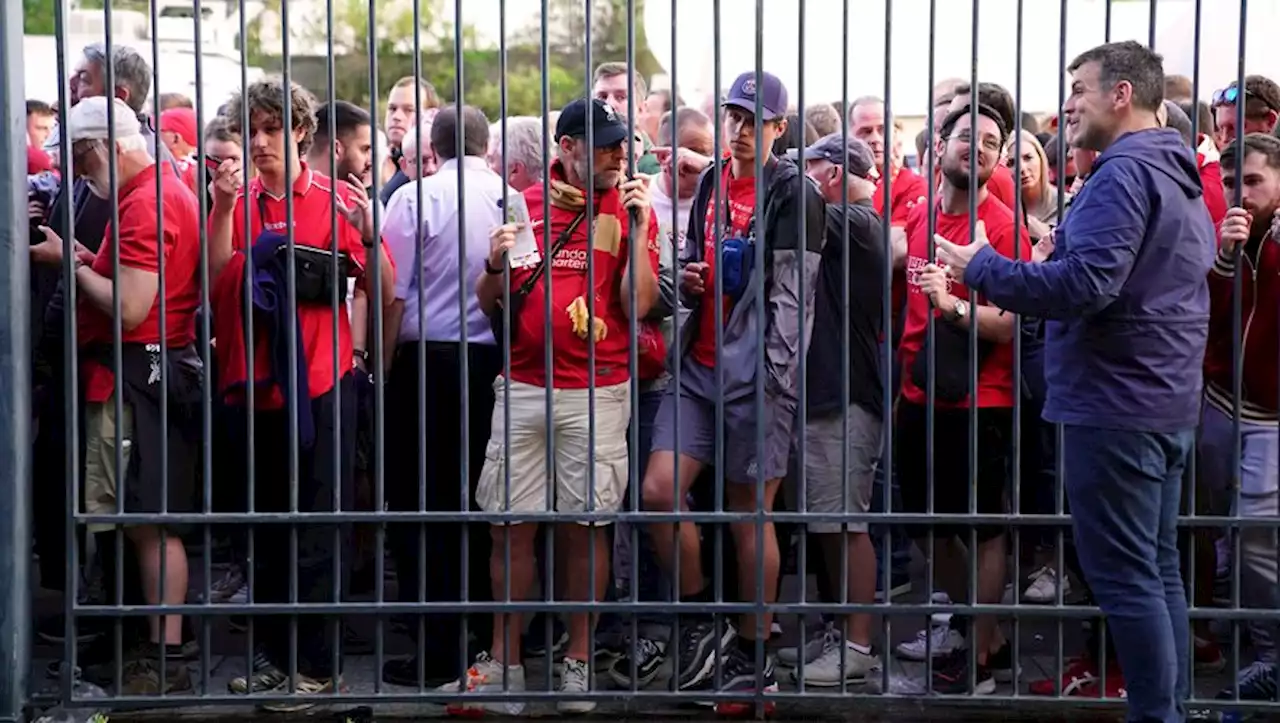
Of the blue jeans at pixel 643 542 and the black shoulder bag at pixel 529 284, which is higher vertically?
the black shoulder bag at pixel 529 284

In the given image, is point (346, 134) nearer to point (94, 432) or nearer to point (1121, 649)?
point (94, 432)

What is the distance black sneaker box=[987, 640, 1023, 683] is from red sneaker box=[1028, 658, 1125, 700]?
0.14m

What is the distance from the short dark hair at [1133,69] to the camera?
5.05 meters

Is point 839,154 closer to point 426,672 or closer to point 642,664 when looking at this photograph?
point 642,664

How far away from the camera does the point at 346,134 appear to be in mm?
7367

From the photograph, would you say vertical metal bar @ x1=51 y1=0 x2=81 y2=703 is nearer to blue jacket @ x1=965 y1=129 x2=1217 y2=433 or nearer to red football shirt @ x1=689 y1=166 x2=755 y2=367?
red football shirt @ x1=689 y1=166 x2=755 y2=367

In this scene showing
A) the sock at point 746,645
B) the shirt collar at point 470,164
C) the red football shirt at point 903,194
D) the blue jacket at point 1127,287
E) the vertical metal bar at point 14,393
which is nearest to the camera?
the blue jacket at point 1127,287

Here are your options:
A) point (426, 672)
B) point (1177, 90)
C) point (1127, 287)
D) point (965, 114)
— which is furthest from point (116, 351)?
point (1177, 90)

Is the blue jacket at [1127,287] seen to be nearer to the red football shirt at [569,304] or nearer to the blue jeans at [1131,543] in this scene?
the blue jeans at [1131,543]

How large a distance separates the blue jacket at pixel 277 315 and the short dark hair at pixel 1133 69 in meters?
2.53

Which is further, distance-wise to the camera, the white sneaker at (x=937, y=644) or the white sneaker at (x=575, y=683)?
the white sneaker at (x=937, y=644)

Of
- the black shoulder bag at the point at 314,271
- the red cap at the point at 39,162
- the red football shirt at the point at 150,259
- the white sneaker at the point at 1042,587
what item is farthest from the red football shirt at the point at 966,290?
the red cap at the point at 39,162

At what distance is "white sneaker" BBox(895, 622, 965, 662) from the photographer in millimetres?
6258

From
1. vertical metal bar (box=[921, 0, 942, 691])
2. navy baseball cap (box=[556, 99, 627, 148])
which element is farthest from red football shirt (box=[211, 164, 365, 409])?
vertical metal bar (box=[921, 0, 942, 691])
